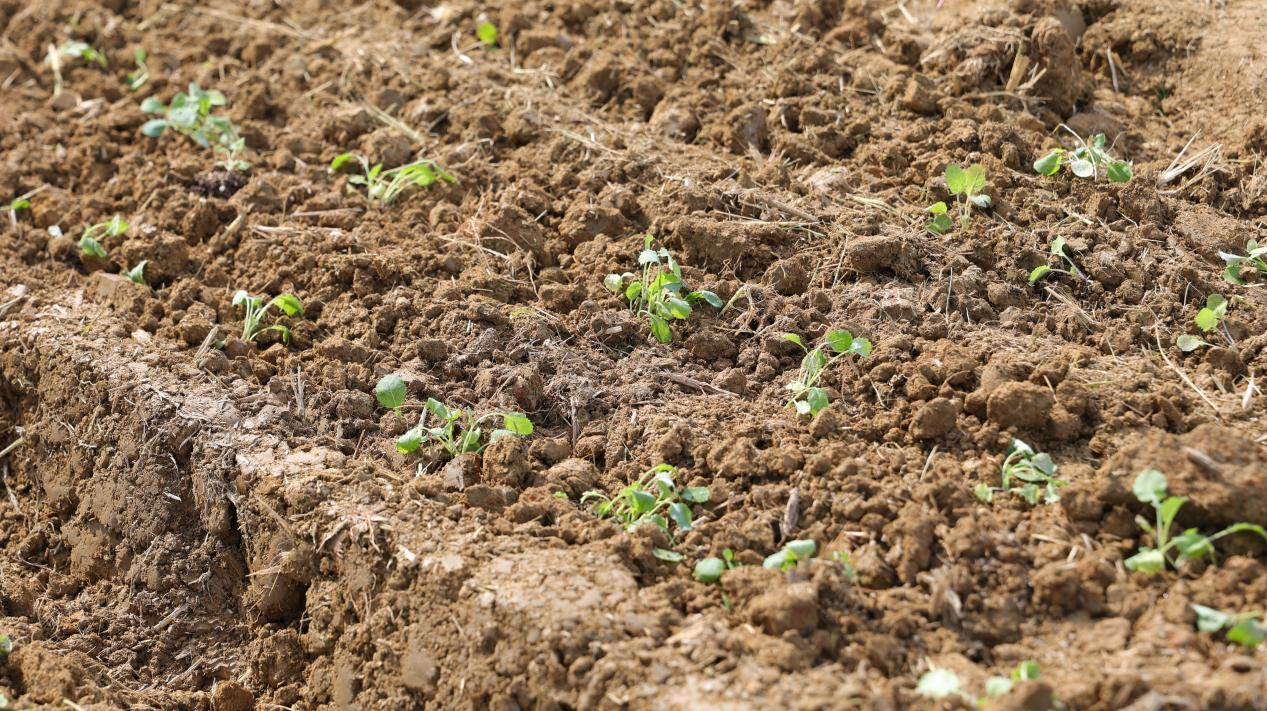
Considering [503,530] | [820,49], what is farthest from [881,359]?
[820,49]

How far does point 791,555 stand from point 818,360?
614mm

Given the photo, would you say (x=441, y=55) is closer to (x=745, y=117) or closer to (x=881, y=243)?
(x=745, y=117)

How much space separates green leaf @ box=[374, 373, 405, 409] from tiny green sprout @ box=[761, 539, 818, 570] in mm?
1051

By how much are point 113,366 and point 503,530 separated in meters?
1.30

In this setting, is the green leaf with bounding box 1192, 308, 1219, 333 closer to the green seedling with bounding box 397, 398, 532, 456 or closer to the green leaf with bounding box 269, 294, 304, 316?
the green seedling with bounding box 397, 398, 532, 456

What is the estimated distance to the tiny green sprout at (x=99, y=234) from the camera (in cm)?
365

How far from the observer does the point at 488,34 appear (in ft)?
13.9

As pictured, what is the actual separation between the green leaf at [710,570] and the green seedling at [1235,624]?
926 millimetres

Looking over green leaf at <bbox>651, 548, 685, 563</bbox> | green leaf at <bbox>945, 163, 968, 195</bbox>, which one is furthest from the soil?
green leaf at <bbox>945, 163, 968, 195</bbox>

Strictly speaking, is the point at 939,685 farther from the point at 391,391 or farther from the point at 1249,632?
the point at 391,391

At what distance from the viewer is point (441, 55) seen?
425cm

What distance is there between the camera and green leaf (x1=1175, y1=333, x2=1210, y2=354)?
2846mm

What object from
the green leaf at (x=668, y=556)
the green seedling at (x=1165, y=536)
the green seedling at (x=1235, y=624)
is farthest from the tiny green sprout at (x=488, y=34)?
the green seedling at (x=1235, y=624)

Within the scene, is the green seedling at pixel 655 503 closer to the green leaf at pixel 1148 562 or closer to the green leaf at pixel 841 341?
the green leaf at pixel 841 341
